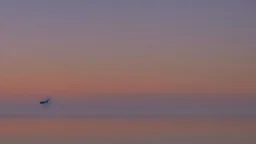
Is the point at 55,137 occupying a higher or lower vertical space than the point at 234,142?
higher

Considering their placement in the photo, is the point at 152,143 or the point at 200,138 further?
the point at 200,138

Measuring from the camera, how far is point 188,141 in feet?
90.6

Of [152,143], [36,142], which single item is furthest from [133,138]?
[36,142]

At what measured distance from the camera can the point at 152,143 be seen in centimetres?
2622

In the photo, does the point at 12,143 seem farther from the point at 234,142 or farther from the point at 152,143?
the point at 234,142

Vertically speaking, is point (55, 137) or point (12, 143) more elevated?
point (55, 137)

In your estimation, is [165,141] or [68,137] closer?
[165,141]

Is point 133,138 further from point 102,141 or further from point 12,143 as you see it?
point 12,143

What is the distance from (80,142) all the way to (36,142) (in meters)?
1.93

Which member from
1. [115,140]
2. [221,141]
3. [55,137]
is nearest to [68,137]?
[55,137]

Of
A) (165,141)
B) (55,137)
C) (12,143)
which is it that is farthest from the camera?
(55,137)

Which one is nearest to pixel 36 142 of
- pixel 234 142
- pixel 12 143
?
pixel 12 143

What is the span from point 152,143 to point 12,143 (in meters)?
5.95

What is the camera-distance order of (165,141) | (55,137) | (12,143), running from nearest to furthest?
(12,143), (165,141), (55,137)
